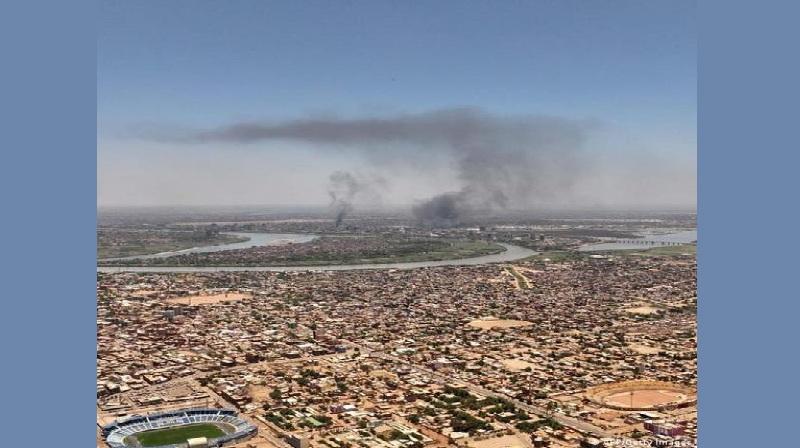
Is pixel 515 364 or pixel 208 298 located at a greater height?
pixel 208 298

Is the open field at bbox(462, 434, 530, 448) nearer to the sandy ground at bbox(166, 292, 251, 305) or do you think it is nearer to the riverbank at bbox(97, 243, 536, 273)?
the sandy ground at bbox(166, 292, 251, 305)

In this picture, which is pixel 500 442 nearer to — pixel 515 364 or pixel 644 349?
pixel 515 364

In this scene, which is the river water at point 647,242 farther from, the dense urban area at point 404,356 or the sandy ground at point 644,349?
the sandy ground at point 644,349

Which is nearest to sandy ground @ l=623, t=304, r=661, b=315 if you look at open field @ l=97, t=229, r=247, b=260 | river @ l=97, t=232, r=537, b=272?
river @ l=97, t=232, r=537, b=272

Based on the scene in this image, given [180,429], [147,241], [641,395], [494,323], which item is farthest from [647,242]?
[180,429]

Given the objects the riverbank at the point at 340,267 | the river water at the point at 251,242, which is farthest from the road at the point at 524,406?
the river water at the point at 251,242

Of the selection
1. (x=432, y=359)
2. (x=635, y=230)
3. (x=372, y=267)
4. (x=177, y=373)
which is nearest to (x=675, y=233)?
(x=635, y=230)
